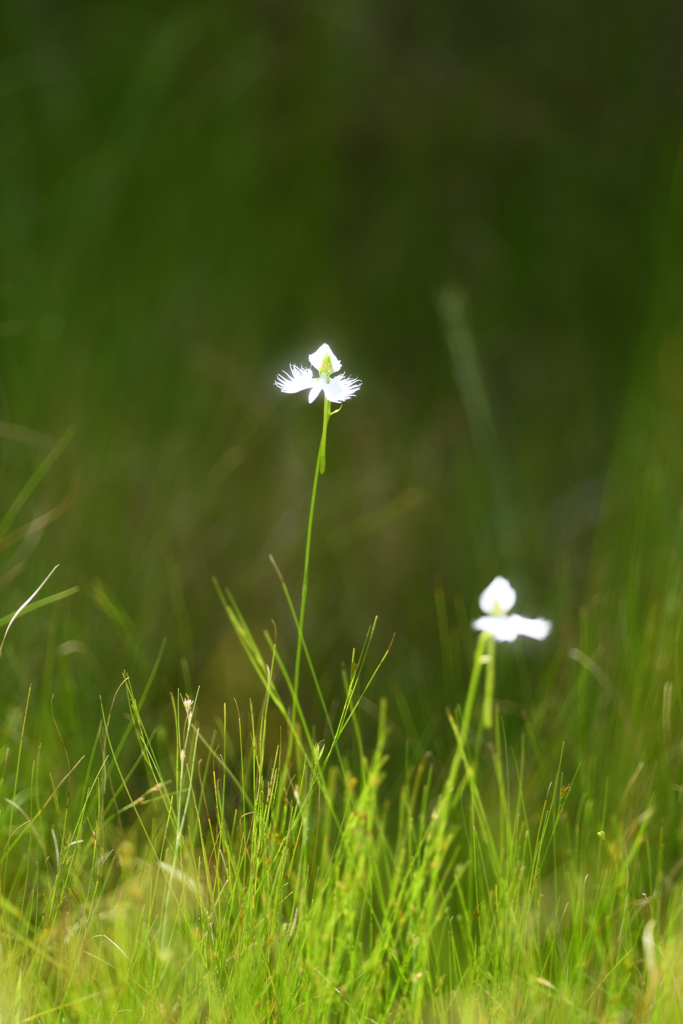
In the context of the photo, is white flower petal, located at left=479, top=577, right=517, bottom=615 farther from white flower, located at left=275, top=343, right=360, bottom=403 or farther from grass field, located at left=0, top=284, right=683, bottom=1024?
white flower, located at left=275, top=343, right=360, bottom=403

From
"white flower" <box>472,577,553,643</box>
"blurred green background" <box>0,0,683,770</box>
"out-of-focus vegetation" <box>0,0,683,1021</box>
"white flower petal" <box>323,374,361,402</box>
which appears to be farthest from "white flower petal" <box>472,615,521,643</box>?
"blurred green background" <box>0,0,683,770</box>

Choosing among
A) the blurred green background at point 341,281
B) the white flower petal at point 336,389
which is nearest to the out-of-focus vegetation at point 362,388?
the blurred green background at point 341,281

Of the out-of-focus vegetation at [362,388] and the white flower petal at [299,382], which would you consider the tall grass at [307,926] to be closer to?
the out-of-focus vegetation at [362,388]

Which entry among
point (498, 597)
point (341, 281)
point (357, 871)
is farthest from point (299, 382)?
point (341, 281)

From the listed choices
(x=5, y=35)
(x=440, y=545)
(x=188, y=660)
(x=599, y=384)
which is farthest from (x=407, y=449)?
(x=5, y=35)

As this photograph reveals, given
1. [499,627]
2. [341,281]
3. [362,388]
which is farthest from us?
[341,281]

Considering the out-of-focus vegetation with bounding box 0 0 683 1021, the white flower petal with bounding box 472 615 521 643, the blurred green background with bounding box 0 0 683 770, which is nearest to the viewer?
the white flower petal with bounding box 472 615 521 643

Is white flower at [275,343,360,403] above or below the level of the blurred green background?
below

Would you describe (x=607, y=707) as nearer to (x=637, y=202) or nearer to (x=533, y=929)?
(x=533, y=929)

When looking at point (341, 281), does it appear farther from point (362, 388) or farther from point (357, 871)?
point (357, 871)
